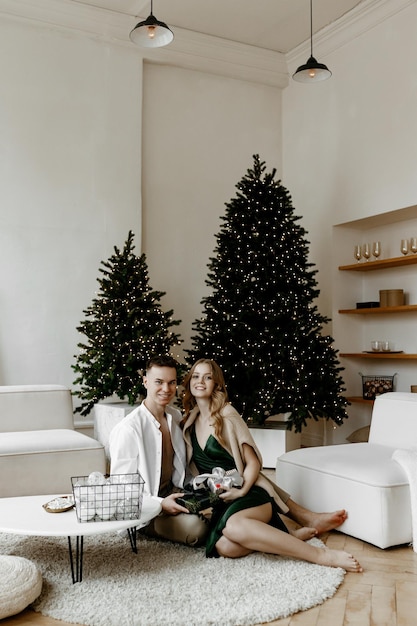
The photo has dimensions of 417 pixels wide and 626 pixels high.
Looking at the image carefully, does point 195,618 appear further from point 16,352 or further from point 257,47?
point 257,47

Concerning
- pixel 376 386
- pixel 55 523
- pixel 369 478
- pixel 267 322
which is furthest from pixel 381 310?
pixel 55 523

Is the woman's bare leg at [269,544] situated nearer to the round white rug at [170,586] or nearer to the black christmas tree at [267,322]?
the round white rug at [170,586]

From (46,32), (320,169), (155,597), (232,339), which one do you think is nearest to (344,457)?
(155,597)

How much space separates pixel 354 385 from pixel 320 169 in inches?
91.1

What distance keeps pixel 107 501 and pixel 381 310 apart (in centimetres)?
409

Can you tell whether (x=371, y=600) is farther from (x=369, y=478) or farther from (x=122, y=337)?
(x=122, y=337)

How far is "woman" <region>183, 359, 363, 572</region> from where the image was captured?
10.1 feet

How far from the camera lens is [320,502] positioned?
383 cm

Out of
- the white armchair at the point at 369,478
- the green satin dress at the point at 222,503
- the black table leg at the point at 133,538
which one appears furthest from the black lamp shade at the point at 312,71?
the black table leg at the point at 133,538

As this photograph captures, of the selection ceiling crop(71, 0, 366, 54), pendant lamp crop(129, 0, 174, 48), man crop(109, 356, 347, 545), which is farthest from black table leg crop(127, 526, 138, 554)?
ceiling crop(71, 0, 366, 54)

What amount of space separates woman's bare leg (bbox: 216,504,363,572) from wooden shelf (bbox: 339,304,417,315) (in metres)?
3.26

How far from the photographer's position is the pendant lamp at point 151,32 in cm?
455

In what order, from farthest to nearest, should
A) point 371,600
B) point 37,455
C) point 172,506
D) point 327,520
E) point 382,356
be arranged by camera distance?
point 382,356, point 37,455, point 327,520, point 172,506, point 371,600

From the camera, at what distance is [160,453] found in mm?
A: 3463
